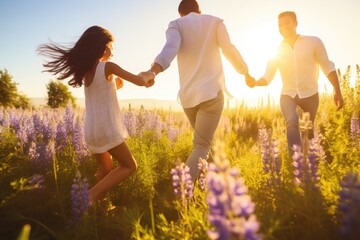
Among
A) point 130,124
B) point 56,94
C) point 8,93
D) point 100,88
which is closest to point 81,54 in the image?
point 100,88

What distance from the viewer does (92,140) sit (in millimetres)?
3980

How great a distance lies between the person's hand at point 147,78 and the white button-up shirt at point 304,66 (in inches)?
93.2

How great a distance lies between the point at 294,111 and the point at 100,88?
285 centimetres

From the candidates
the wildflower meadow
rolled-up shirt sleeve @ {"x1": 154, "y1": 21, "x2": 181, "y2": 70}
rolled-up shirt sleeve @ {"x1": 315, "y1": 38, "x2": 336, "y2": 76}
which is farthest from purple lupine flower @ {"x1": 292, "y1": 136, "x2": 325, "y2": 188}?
rolled-up shirt sleeve @ {"x1": 315, "y1": 38, "x2": 336, "y2": 76}

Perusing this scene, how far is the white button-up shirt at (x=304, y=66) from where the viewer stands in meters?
5.16

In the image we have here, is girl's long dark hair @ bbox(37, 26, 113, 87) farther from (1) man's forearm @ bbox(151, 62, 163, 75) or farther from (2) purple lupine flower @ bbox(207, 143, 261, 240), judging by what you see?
(2) purple lupine flower @ bbox(207, 143, 261, 240)

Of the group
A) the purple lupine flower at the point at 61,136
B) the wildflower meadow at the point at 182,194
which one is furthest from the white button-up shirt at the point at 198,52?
the purple lupine flower at the point at 61,136

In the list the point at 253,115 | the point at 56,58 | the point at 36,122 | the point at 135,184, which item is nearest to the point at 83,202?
the point at 135,184

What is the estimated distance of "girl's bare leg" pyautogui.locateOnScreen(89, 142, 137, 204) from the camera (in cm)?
364

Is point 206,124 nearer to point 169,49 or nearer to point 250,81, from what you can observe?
point 169,49

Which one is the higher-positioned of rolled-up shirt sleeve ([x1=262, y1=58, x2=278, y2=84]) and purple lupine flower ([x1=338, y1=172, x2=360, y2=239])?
rolled-up shirt sleeve ([x1=262, y1=58, x2=278, y2=84])

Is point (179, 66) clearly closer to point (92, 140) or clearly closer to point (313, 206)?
point (92, 140)

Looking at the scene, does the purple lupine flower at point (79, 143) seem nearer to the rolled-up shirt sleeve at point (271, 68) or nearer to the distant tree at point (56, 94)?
the rolled-up shirt sleeve at point (271, 68)

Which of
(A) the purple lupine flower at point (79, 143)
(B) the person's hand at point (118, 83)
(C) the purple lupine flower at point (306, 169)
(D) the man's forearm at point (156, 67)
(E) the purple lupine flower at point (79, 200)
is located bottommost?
(E) the purple lupine flower at point (79, 200)
